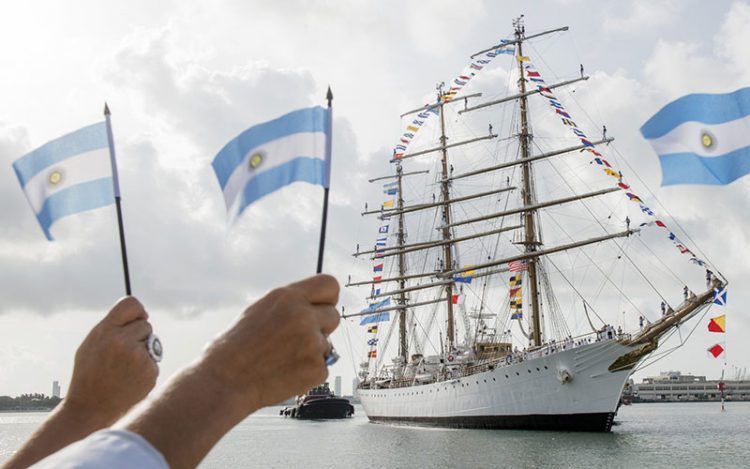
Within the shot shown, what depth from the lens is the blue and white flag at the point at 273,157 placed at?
2783 mm

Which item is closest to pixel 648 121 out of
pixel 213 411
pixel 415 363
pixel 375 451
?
pixel 213 411

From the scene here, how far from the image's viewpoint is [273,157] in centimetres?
279

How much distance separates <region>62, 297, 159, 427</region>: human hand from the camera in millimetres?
2016

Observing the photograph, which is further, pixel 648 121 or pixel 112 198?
pixel 648 121

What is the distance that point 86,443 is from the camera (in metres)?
1.06

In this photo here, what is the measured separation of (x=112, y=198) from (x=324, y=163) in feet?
3.30

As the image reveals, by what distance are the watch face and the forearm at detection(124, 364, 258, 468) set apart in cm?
73

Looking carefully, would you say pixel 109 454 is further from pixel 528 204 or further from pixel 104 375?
pixel 528 204

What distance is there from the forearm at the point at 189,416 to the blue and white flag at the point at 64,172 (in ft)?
6.23

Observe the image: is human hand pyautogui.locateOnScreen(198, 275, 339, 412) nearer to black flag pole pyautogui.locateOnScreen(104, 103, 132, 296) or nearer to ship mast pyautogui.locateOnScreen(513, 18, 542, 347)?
black flag pole pyautogui.locateOnScreen(104, 103, 132, 296)

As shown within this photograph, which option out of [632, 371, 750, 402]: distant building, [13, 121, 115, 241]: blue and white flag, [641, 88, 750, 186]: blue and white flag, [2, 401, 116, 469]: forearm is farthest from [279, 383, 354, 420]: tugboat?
[632, 371, 750, 402]: distant building

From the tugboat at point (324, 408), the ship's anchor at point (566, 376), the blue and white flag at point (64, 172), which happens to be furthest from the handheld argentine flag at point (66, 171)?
the tugboat at point (324, 408)

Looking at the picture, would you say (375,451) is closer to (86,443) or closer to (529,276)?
(529,276)

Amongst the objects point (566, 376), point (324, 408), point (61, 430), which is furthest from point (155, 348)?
point (324, 408)
